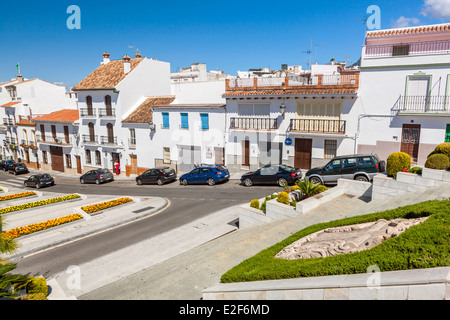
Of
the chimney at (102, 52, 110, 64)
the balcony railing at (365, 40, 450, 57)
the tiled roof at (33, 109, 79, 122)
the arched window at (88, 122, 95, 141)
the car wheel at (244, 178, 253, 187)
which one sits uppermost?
the chimney at (102, 52, 110, 64)

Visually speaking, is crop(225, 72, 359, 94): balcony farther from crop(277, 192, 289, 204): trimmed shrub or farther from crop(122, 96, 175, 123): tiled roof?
crop(277, 192, 289, 204): trimmed shrub

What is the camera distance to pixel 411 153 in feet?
70.5

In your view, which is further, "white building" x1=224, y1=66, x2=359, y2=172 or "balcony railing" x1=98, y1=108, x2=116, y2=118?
"balcony railing" x1=98, y1=108, x2=116, y2=118

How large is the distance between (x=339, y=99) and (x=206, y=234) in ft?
49.1

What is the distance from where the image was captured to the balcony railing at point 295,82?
23.1 m

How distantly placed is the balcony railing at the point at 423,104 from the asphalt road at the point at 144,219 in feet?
32.9

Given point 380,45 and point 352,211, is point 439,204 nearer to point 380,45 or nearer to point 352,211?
point 352,211

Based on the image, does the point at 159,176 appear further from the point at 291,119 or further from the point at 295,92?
the point at 295,92

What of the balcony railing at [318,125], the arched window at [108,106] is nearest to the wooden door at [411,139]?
the balcony railing at [318,125]

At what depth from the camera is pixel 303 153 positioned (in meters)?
25.7

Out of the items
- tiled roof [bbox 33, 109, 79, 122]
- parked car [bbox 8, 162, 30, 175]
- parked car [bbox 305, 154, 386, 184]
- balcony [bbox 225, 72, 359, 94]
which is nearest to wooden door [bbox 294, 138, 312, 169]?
balcony [bbox 225, 72, 359, 94]

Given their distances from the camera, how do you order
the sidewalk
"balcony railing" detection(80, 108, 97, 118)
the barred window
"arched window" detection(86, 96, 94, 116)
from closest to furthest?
the sidewalk < the barred window < "balcony railing" detection(80, 108, 97, 118) < "arched window" detection(86, 96, 94, 116)

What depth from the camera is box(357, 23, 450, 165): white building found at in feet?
65.9

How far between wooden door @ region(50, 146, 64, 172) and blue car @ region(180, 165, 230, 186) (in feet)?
84.1
